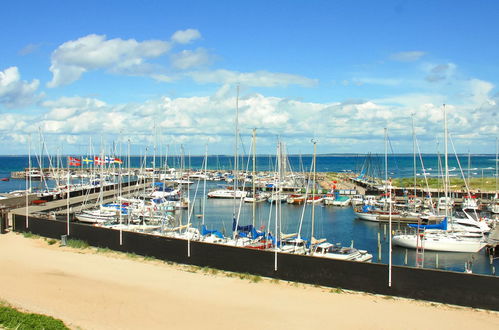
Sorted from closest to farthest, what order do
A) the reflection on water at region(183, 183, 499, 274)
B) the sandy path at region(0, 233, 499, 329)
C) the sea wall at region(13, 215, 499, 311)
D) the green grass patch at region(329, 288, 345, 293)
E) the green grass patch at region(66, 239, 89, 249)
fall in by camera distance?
the sandy path at region(0, 233, 499, 329), the sea wall at region(13, 215, 499, 311), the green grass patch at region(329, 288, 345, 293), the green grass patch at region(66, 239, 89, 249), the reflection on water at region(183, 183, 499, 274)

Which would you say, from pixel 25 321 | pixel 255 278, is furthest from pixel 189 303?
pixel 25 321

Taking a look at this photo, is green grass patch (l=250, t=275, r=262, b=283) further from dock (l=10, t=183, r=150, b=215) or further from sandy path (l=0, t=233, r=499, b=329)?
dock (l=10, t=183, r=150, b=215)

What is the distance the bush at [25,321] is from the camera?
15.6 m

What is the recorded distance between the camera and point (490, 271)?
32062 millimetres

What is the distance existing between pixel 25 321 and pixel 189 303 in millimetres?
7254

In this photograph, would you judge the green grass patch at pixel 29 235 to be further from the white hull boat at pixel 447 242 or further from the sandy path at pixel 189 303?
the white hull boat at pixel 447 242

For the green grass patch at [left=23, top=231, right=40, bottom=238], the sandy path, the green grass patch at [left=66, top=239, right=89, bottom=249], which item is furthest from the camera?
the green grass patch at [left=23, top=231, right=40, bottom=238]

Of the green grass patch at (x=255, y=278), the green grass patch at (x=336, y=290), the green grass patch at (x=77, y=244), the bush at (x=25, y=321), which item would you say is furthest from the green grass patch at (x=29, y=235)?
the green grass patch at (x=336, y=290)

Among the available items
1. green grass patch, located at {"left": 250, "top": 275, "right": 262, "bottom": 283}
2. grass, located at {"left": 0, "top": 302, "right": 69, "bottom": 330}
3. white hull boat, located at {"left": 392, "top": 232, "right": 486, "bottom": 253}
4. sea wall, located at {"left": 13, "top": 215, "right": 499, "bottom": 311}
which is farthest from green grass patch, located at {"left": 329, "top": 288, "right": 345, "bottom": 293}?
white hull boat, located at {"left": 392, "top": 232, "right": 486, "bottom": 253}

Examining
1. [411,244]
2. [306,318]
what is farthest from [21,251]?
[411,244]

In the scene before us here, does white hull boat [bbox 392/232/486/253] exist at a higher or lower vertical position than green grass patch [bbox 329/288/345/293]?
lower

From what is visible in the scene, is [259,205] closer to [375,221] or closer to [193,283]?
[375,221]

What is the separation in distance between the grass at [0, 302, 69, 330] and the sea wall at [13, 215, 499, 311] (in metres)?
9.74

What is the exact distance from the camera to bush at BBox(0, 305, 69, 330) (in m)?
15.6
